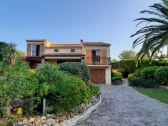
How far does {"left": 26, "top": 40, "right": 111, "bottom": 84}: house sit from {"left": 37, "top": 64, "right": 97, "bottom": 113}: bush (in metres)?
22.8

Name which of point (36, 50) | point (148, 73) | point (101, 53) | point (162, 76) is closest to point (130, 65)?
point (101, 53)

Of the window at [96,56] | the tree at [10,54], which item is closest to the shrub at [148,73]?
the window at [96,56]

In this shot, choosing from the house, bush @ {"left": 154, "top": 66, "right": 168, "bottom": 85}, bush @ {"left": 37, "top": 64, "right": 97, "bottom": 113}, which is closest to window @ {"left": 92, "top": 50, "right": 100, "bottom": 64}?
the house

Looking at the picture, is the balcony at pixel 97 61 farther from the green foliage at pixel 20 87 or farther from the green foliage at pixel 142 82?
the green foliage at pixel 20 87

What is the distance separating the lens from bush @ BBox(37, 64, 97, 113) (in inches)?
457

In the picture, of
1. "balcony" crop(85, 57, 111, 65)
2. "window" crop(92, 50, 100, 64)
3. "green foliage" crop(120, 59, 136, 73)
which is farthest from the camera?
"green foliage" crop(120, 59, 136, 73)

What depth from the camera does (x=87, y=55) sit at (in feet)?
122

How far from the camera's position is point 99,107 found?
16578mm

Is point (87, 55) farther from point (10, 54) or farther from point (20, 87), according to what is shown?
point (20, 87)

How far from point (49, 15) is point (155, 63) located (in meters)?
19.6

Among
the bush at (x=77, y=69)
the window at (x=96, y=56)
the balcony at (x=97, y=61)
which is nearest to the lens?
the bush at (x=77, y=69)

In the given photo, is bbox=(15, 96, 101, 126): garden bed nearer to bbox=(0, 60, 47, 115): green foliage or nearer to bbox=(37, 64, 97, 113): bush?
bbox=(37, 64, 97, 113): bush

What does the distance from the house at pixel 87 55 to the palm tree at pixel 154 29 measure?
36.6 feet

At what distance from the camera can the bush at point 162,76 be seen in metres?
28.7
